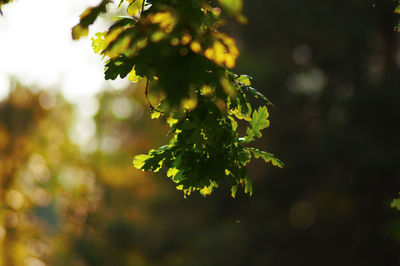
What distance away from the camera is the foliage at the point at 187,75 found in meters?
1.51

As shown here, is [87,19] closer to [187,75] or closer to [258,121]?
[187,75]

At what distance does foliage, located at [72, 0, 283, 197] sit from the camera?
1509mm

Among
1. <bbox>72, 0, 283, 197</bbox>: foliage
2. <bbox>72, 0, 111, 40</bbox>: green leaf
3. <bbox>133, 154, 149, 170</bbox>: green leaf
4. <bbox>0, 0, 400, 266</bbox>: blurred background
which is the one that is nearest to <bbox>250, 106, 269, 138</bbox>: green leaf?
<bbox>72, 0, 283, 197</bbox>: foliage

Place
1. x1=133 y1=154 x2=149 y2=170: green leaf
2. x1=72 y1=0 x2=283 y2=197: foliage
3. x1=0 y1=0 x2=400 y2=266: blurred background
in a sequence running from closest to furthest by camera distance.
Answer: x1=72 y1=0 x2=283 y2=197: foliage < x1=133 y1=154 x2=149 y2=170: green leaf < x1=0 y1=0 x2=400 y2=266: blurred background

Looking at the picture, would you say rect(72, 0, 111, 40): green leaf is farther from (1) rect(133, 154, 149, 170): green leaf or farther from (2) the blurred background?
(2) the blurred background

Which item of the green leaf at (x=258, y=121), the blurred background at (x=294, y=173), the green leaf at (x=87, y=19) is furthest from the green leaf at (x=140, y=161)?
the blurred background at (x=294, y=173)

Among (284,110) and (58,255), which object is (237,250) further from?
(58,255)

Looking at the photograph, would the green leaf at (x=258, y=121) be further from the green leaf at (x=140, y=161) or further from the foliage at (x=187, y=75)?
the green leaf at (x=140, y=161)

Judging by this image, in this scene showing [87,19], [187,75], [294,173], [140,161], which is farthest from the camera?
[294,173]

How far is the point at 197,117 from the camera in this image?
6.58ft

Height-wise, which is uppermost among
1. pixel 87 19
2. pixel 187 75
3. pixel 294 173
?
pixel 294 173

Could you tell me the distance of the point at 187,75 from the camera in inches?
58.2

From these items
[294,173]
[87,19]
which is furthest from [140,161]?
[294,173]

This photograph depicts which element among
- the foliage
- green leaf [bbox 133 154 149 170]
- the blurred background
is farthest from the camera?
the blurred background
